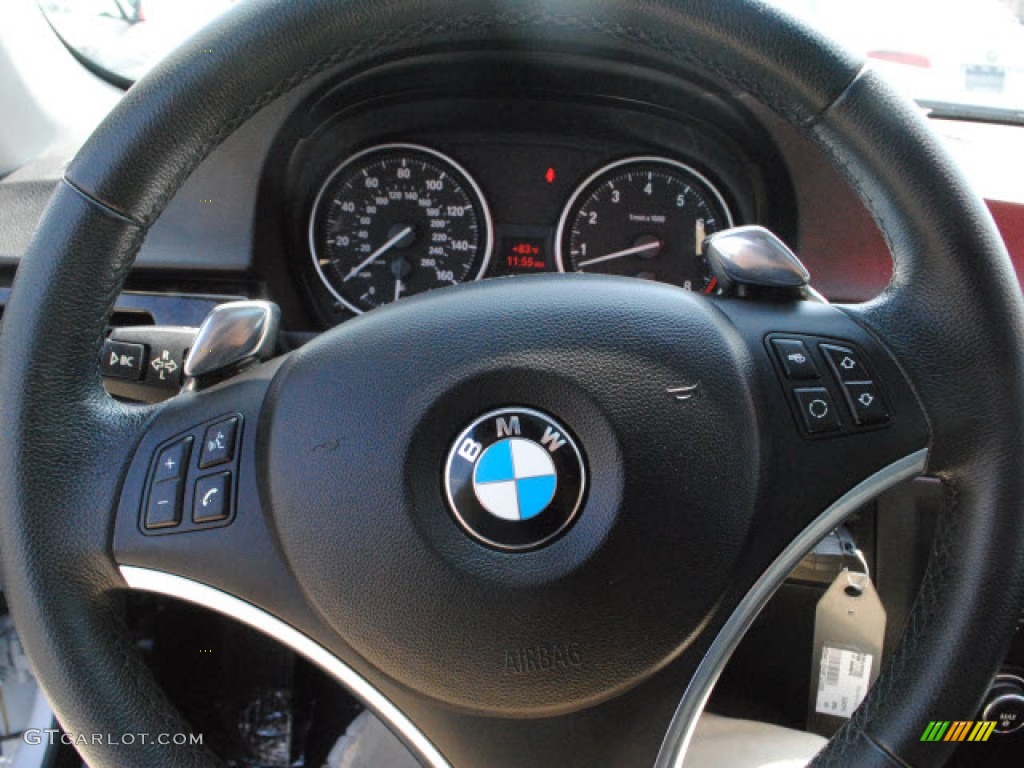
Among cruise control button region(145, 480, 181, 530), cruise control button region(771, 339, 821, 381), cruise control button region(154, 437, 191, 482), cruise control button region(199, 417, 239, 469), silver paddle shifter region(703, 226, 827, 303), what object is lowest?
cruise control button region(145, 480, 181, 530)

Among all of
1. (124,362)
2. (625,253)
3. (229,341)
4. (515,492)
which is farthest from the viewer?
(625,253)

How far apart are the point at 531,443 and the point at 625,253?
1.07 m

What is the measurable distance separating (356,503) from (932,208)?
0.58m

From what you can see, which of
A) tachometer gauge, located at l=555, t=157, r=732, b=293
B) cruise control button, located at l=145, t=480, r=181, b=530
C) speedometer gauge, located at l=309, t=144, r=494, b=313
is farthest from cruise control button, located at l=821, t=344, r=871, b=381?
speedometer gauge, located at l=309, t=144, r=494, b=313

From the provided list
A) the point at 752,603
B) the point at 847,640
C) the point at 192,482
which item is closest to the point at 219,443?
the point at 192,482

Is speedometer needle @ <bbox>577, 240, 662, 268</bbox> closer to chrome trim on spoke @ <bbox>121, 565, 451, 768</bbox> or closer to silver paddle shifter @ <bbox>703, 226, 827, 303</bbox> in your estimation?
silver paddle shifter @ <bbox>703, 226, 827, 303</bbox>

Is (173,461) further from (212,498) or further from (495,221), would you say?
(495,221)

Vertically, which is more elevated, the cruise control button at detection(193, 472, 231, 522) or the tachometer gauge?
the tachometer gauge

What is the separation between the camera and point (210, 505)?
85 cm

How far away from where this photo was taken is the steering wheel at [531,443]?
812mm

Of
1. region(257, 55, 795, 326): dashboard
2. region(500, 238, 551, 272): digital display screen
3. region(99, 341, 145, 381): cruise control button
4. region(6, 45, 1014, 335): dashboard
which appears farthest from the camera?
region(500, 238, 551, 272): digital display screen

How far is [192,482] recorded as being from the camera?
854mm

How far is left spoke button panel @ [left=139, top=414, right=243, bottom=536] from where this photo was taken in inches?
33.2

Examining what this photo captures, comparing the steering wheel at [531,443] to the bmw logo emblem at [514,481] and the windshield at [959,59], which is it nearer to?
the bmw logo emblem at [514,481]
